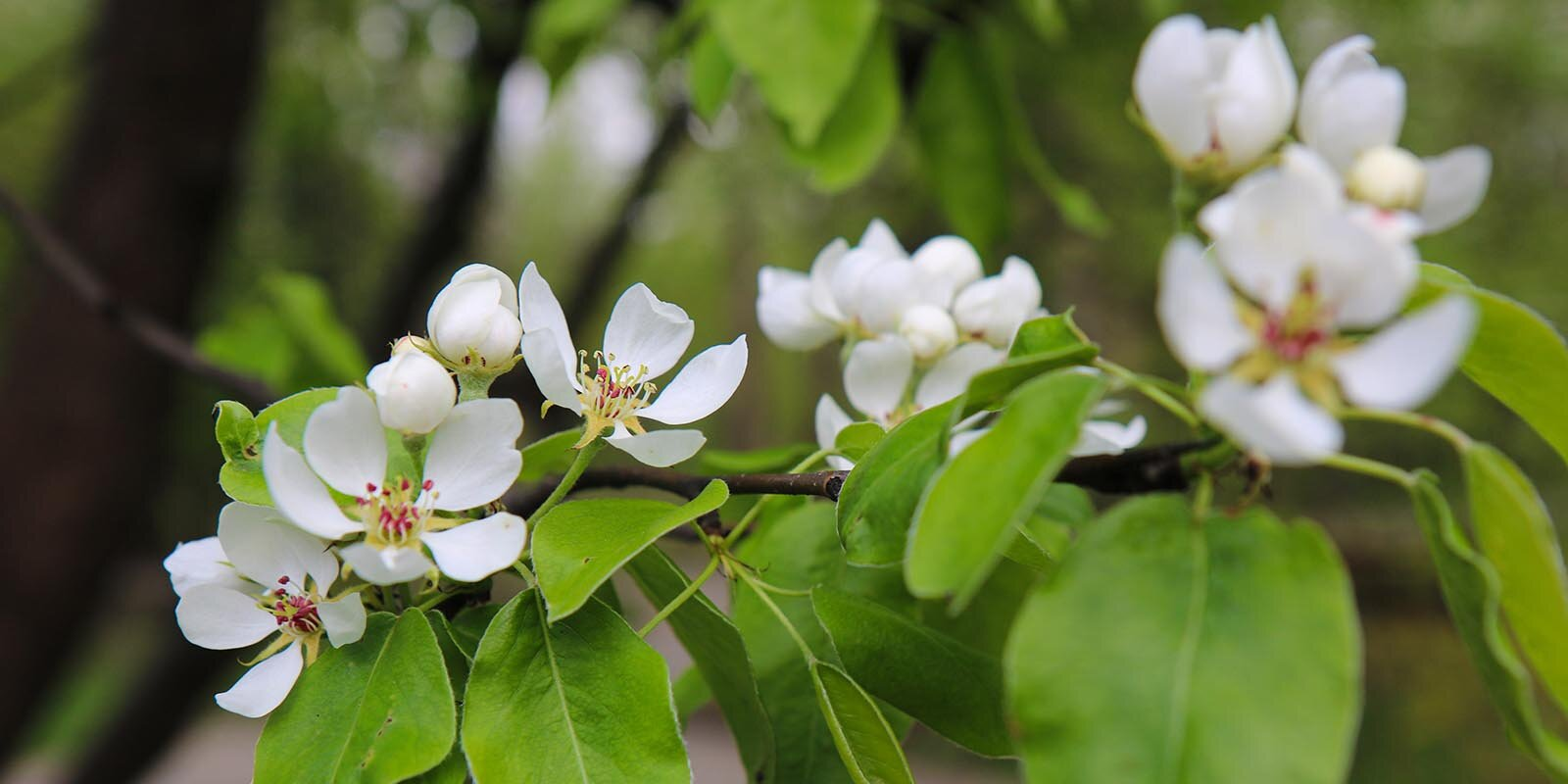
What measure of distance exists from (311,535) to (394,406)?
10 cm

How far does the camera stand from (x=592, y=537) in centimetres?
55

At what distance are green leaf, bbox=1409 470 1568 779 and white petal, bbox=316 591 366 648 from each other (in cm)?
51

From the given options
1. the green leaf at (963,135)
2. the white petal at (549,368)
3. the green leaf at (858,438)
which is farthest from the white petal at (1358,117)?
the green leaf at (963,135)

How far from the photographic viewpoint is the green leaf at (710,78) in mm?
1216

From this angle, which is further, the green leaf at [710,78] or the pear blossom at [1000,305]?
the green leaf at [710,78]

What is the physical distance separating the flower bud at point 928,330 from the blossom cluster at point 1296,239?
29cm

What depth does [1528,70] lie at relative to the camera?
482 centimetres

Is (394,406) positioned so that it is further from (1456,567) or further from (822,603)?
(1456,567)

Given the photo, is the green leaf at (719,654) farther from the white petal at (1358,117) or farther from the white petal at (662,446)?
the white petal at (1358,117)

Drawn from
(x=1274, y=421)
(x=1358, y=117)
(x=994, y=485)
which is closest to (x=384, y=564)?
(x=994, y=485)

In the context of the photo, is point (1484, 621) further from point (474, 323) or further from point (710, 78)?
point (710, 78)

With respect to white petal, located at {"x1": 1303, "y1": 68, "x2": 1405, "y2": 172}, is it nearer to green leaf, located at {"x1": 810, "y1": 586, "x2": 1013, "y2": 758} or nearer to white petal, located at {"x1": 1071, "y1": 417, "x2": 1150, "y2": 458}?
white petal, located at {"x1": 1071, "y1": 417, "x2": 1150, "y2": 458}

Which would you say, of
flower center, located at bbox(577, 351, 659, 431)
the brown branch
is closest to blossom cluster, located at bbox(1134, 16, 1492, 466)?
flower center, located at bbox(577, 351, 659, 431)

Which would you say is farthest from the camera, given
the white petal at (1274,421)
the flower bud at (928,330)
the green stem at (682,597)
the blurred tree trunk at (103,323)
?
the blurred tree trunk at (103,323)
